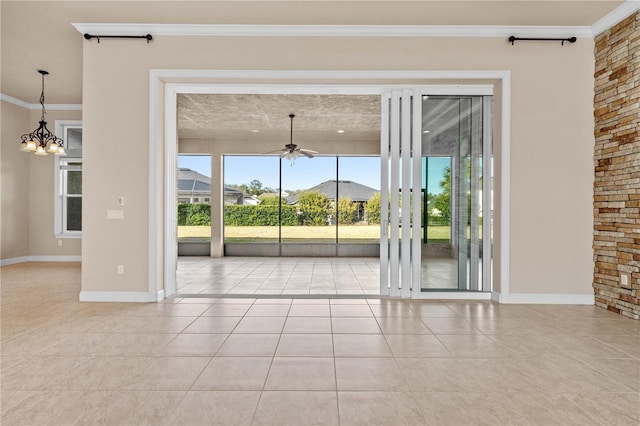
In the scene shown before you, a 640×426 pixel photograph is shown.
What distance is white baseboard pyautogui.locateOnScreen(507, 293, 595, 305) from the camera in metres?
4.22

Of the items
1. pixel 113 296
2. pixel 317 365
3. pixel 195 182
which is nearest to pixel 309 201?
pixel 195 182

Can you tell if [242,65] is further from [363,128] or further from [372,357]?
[363,128]

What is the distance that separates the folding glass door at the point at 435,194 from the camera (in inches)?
178

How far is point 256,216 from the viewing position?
9.92 meters

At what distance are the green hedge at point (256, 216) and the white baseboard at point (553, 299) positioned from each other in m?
6.52

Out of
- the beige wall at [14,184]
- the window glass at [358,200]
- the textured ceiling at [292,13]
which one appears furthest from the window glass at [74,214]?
the window glass at [358,200]

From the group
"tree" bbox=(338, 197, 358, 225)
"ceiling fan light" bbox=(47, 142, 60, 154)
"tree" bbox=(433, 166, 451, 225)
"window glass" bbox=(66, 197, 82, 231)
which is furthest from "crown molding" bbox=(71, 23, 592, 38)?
"tree" bbox=(338, 197, 358, 225)

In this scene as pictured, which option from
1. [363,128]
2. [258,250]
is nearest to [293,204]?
[258,250]

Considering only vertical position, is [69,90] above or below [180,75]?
above

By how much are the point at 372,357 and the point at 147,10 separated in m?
4.24

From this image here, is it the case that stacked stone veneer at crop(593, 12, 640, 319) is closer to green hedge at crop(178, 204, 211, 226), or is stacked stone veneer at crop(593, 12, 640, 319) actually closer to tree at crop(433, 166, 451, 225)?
tree at crop(433, 166, 451, 225)

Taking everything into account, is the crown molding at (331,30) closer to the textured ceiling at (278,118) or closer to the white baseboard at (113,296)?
the textured ceiling at (278,118)

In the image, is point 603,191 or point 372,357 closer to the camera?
point 372,357

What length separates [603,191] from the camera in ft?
13.4
